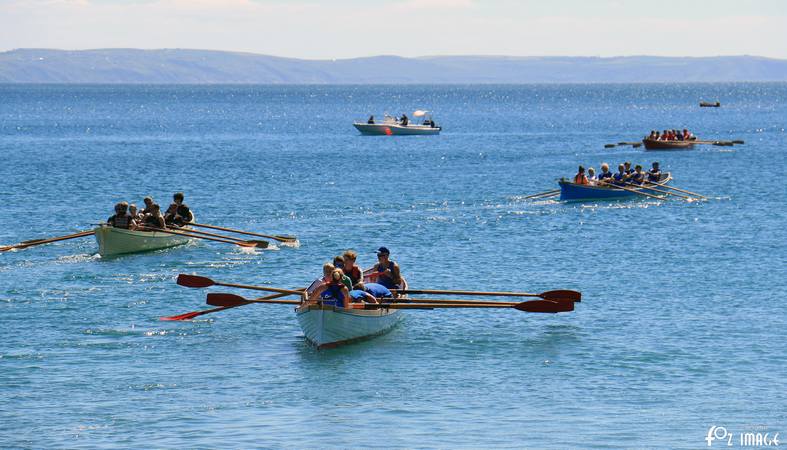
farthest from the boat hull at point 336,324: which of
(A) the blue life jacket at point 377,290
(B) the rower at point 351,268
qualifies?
(B) the rower at point 351,268

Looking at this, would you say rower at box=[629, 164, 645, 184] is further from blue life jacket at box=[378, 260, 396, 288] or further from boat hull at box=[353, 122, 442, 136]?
boat hull at box=[353, 122, 442, 136]

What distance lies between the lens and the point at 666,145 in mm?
95250

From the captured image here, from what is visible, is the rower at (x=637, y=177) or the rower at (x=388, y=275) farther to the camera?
the rower at (x=637, y=177)

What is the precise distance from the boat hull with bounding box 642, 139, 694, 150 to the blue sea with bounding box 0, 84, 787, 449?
2239 cm

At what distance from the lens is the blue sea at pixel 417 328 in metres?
21.7

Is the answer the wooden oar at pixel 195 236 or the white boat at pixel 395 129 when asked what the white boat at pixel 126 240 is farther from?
the white boat at pixel 395 129

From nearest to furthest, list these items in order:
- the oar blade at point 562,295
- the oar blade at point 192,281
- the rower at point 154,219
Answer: the oar blade at point 562,295 → the oar blade at point 192,281 → the rower at point 154,219

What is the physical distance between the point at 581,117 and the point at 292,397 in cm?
16703

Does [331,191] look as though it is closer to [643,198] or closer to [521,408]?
[643,198]

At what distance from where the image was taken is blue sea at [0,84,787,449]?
21.7 metres

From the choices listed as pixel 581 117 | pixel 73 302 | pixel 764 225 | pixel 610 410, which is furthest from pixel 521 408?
pixel 581 117

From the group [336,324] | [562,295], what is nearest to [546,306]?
[562,295]

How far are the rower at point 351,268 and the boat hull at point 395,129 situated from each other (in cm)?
9638

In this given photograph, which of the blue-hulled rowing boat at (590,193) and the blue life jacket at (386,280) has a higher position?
the blue life jacket at (386,280)
